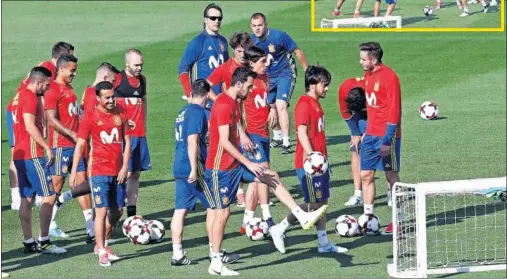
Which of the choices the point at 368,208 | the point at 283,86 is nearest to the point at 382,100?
the point at 368,208

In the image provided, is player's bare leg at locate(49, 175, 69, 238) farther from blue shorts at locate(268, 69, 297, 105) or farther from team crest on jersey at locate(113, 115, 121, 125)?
blue shorts at locate(268, 69, 297, 105)

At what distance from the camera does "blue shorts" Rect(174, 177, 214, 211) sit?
14492 mm

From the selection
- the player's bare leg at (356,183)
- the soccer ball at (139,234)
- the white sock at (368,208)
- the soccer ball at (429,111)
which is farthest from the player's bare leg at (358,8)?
the soccer ball at (139,234)

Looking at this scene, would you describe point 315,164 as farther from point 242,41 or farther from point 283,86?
point 283,86

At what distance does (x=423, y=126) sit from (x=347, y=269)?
907 centimetres

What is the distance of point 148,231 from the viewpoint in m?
Result: 15.4

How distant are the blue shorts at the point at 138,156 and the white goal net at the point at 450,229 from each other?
329 cm

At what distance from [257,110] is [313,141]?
1626mm

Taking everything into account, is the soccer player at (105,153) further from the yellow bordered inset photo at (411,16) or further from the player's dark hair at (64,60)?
the yellow bordered inset photo at (411,16)

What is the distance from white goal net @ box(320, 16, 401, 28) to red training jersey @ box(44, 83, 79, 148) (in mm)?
7771

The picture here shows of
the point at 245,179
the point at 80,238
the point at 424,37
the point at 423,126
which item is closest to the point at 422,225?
the point at 245,179

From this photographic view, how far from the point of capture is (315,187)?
48.9ft

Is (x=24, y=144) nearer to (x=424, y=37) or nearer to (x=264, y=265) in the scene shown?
(x=264, y=265)

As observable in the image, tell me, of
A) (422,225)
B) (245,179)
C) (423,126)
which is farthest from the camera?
(423,126)
